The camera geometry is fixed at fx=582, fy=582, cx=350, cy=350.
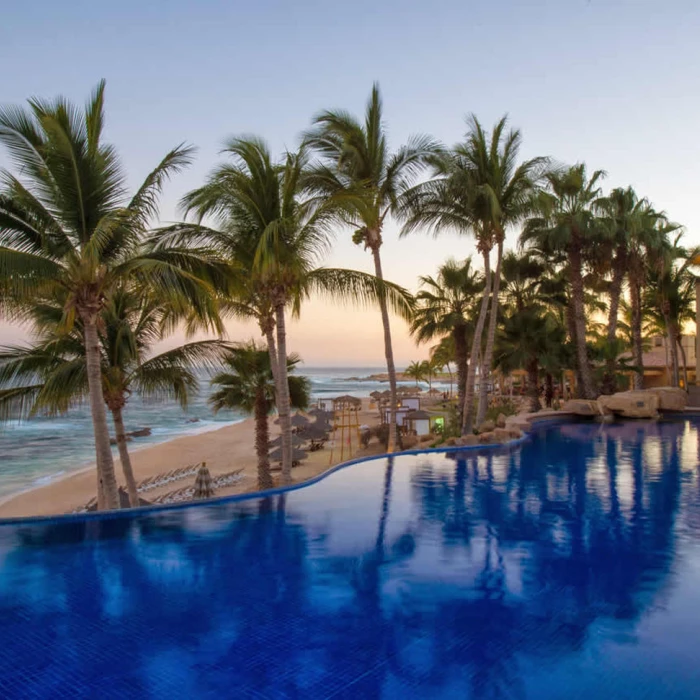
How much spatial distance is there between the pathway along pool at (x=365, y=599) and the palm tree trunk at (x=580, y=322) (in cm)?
1326

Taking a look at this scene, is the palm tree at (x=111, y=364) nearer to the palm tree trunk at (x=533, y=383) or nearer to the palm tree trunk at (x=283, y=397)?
the palm tree trunk at (x=283, y=397)

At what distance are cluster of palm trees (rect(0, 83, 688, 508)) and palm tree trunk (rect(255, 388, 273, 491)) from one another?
6.79 ft

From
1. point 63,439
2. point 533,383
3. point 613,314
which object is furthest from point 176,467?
point 613,314

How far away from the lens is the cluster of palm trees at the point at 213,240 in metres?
8.40

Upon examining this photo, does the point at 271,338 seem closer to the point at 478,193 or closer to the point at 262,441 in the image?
the point at 262,441

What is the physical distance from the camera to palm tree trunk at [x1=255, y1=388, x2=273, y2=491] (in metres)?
15.1

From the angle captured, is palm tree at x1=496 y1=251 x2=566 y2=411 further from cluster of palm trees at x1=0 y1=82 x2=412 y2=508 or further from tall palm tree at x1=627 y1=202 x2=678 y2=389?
cluster of palm trees at x1=0 y1=82 x2=412 y2=508

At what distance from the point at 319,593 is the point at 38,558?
3.49 metres

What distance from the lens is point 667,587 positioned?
5.47m

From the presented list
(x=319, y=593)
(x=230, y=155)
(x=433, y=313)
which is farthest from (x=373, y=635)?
(x=433, y=313)

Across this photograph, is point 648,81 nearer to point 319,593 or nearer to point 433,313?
point 433,313

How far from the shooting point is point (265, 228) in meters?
10.9

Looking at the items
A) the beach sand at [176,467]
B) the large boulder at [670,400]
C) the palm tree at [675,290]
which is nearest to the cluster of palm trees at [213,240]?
the beach sand at [176,467]

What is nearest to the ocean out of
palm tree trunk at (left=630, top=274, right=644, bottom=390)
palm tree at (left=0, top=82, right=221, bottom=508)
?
palm tree at (left=0, top=82, right=221, bottom=508)
